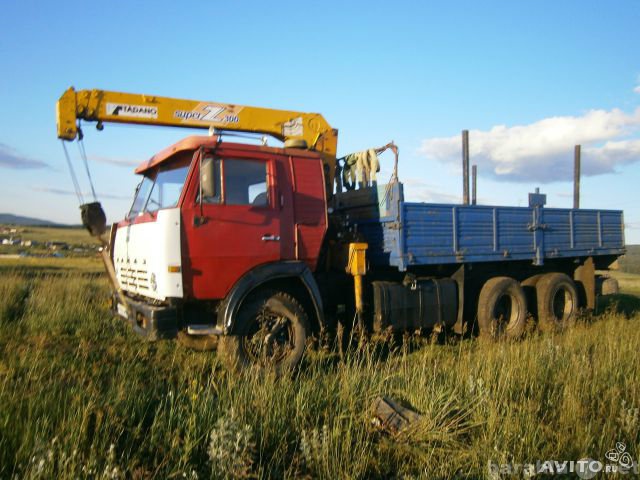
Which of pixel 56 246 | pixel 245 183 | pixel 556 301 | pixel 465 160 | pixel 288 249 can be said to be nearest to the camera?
pixel 245 183

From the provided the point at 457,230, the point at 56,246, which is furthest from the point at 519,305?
the point at 56,246

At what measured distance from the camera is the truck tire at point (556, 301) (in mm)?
8961

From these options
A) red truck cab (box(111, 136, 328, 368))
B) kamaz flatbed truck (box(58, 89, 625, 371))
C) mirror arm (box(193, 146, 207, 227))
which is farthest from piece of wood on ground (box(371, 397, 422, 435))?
mirror arm (box(193, 146, 207, 227))

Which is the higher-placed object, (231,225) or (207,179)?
(207,179)

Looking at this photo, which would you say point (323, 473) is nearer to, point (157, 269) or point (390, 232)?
point (157, 269)

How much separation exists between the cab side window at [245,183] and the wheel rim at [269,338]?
133 centimetres

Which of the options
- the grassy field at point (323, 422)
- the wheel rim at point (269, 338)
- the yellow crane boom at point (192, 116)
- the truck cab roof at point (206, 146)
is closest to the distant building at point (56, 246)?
the yellow crane boom at point (192, 116)

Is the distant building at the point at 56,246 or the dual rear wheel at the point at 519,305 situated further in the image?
the distant building at the point at 56,246

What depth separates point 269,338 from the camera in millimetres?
5715

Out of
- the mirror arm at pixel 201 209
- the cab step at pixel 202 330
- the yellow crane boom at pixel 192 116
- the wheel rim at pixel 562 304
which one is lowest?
the wheel rim at pixel 562 304

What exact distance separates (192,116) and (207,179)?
6.46 ft

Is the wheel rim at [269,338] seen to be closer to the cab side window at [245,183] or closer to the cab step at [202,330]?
the cab step at [202,330]

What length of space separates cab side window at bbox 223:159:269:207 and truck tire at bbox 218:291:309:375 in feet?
3.73

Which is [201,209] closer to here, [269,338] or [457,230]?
[269,338]
